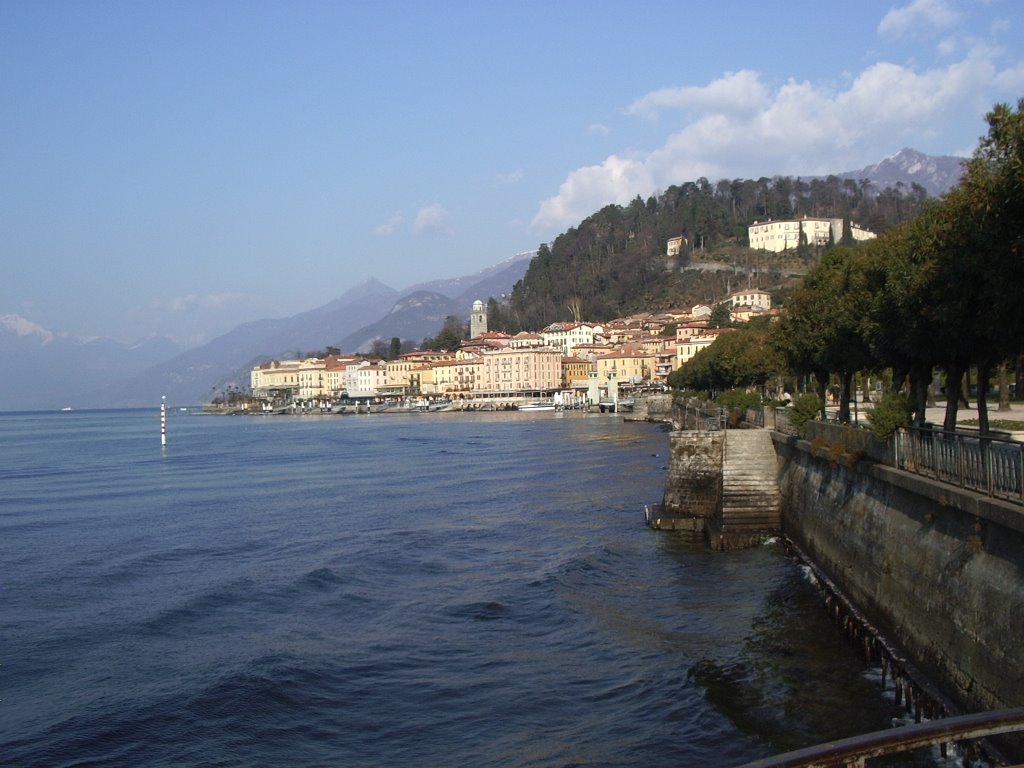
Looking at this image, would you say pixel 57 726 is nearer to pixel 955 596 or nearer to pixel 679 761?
pixel 679 761

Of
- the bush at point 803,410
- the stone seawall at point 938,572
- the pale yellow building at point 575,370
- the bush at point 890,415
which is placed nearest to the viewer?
the stone seawall at point 938,572

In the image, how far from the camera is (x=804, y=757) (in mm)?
4328

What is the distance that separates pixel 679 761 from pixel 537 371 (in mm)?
162939

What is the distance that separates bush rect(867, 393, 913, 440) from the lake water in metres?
3.64

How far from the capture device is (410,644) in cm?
1759

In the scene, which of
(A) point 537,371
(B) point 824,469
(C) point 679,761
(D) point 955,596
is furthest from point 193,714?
(A) point 537,371

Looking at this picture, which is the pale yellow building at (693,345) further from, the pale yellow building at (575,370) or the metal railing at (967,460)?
the metal railing at (967,460)

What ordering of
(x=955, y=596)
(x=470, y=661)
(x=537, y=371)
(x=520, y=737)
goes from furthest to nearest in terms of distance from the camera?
(x=537, y=371)
(x=470, y=661)
(x=520, y=737)
(x=955, y=596)

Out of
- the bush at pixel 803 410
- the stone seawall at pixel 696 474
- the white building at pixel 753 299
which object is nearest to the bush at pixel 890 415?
the bush at pixel 803 410

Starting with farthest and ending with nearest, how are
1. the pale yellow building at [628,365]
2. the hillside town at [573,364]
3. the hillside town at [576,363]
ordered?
the pale yellow building at [628,365]
the hillside town at [573,364]
the hillside town at [576,363]

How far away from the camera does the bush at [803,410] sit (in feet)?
86.4

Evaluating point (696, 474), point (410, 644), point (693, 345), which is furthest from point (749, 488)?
point (693, 345)

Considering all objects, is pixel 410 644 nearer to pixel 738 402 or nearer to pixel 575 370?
pixel 738 402

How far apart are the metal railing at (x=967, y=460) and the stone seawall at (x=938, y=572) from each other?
0.87 ft
